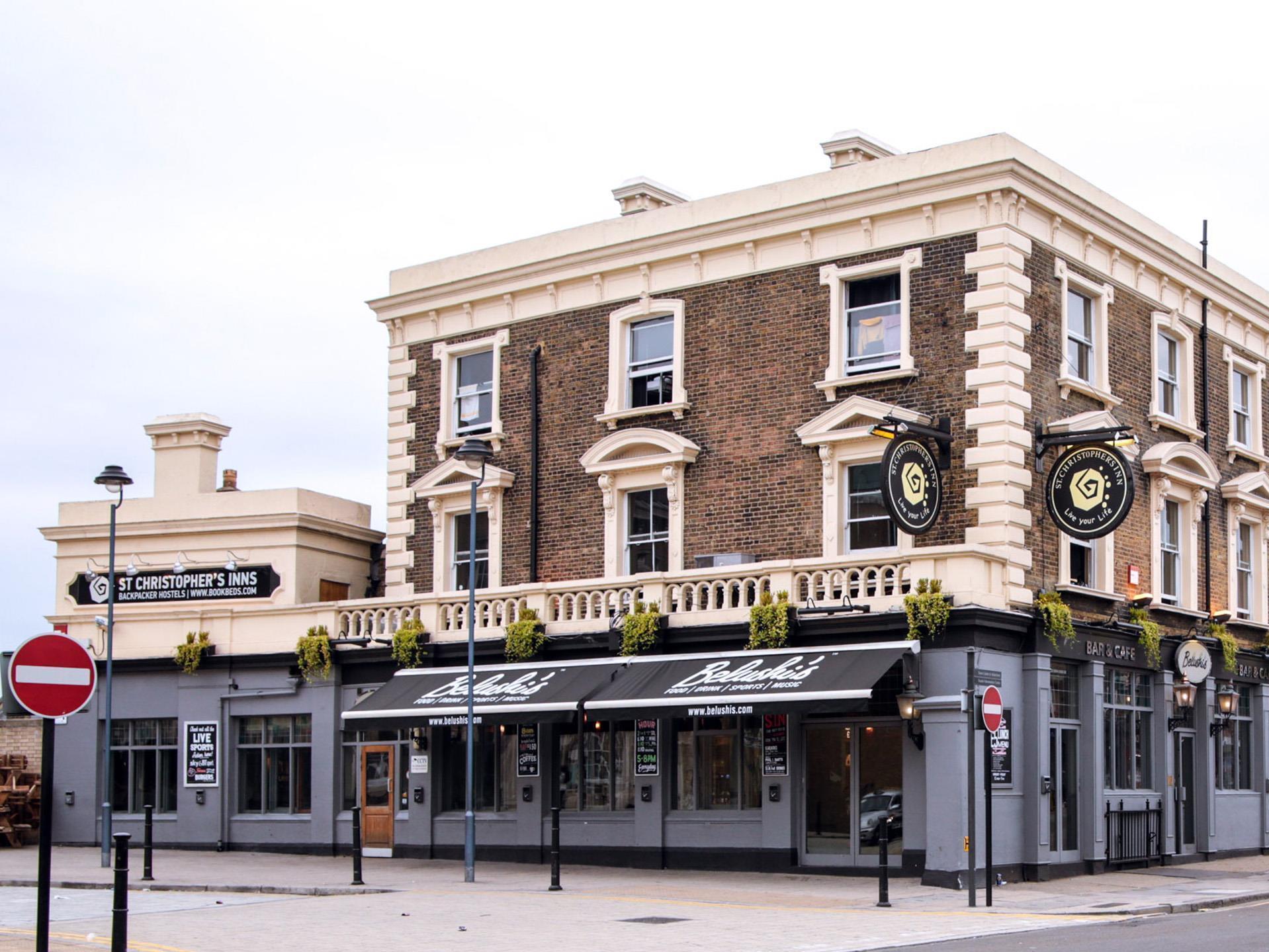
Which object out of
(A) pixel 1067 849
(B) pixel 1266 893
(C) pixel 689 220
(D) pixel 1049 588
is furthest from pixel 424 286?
(B) pixel 1266 893

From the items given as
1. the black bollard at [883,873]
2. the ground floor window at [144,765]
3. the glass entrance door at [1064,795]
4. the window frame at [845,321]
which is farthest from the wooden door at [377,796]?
the black bollard at [883,873]

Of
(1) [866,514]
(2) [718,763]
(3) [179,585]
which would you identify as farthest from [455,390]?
(2) [718,763]

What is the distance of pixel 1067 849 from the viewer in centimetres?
2475

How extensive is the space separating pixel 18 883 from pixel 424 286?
1280 cm

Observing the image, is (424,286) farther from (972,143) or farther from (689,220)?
(972,143)

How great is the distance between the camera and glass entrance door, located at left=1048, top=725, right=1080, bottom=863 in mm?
24469

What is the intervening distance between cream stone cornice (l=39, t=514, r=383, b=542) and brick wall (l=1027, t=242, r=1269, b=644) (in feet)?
45.7

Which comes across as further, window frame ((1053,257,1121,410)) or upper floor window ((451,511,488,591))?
upper floor window ((451,511,488,591))

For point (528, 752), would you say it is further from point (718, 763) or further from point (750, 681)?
point (750, 681)

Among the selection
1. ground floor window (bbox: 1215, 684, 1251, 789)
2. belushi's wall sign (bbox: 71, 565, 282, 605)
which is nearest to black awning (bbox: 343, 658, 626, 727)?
belushi's wall sign (bbox: 71, 565, 282, 605)

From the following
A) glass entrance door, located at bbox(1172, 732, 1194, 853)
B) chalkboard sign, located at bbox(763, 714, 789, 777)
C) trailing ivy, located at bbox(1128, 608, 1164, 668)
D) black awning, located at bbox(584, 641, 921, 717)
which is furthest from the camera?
glass entrance door, located at bbox(1172, 732, 1194, 853)

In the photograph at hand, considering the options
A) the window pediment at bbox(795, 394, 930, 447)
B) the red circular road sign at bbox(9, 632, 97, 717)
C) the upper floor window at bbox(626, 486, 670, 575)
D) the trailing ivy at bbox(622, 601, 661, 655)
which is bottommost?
the red circular road sign at bbox(9, 632, 97, 717)

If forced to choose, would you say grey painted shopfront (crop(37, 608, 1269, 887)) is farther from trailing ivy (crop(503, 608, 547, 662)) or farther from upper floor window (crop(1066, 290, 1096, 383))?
upper floor window (crop(1066, 290, 1096, 383))

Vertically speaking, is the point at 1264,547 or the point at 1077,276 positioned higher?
the point at 1077,276
